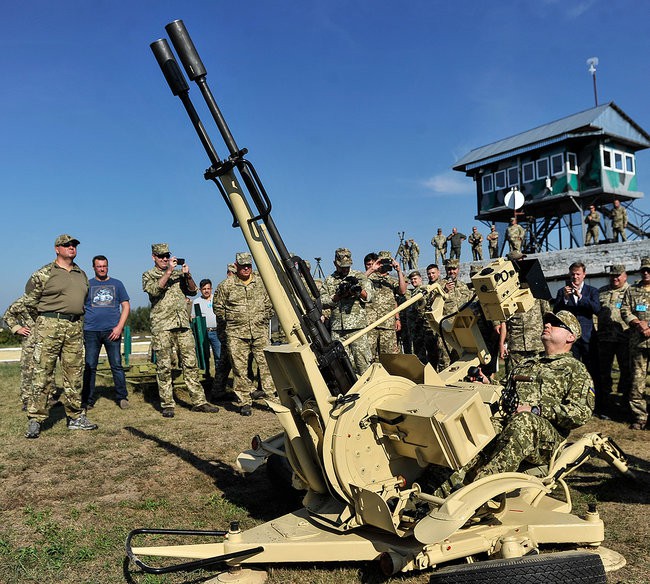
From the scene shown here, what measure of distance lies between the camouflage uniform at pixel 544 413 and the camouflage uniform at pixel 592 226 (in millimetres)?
25730

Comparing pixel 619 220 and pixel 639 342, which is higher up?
pixel 639 342

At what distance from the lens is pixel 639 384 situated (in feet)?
22.6

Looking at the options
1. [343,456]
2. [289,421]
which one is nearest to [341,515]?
[343,456]

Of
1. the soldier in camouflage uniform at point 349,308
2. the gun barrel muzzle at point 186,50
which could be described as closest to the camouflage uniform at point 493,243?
the soldier in camouflage uniform at point 349,308

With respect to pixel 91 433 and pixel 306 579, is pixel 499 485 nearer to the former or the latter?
pixel 306 579

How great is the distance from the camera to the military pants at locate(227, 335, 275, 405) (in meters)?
8.37

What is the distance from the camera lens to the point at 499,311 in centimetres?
454

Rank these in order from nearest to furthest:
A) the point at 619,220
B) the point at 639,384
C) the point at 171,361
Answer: the point at 639,384 → the point at 171,361 → the point at 619,220

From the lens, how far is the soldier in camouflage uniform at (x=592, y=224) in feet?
89.6

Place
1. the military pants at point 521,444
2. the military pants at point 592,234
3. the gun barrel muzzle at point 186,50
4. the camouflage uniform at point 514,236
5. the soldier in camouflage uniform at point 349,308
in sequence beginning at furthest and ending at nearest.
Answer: the military pants at point 592,234 < the camouflage uniform at point 514,236 < the soldier in camouflage uniform at point 349,308 < the gun barrel muzzle at point 186,50 < the military pants at point 521,444

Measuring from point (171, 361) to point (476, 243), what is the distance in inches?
855

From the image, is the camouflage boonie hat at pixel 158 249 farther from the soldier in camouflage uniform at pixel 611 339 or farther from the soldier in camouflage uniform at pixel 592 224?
the soldier in camouflage uniform at pixel 592 224

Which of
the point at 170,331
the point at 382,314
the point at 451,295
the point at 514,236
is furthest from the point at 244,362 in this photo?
the point at 514,236

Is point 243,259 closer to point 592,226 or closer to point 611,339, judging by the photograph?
point 611,339
